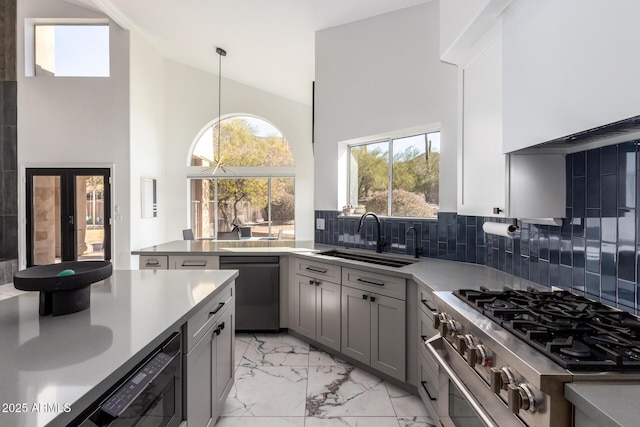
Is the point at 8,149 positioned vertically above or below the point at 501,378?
above

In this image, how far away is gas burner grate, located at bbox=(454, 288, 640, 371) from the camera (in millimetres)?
870

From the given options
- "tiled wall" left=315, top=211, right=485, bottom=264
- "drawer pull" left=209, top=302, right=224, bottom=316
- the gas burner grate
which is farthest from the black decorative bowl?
"tiled wall" left=315, top=211, right=485, bottom=264

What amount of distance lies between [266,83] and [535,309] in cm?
649

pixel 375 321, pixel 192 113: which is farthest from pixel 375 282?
pixel 192 113

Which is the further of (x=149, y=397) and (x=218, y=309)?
(x=218, y=309)

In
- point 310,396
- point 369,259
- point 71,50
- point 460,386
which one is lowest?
point 310,396

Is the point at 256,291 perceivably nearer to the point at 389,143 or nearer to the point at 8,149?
the point at 389,143

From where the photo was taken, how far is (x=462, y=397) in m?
1.33

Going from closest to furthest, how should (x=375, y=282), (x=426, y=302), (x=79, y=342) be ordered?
(x=79, y=342)
(x=426, y=302)
(x=375, y=282)

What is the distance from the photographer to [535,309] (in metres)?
1.26

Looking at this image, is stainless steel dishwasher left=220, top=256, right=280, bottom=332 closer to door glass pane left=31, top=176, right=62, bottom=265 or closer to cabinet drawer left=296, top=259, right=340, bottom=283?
cabinet drawer left=296, top=259, right=340, bottom=283

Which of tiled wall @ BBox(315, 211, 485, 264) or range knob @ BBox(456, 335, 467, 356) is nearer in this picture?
range knob @ BBox(456, 335, 467, 356)

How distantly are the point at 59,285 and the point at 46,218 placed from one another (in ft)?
20.0

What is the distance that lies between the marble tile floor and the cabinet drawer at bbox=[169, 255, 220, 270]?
890 mm
